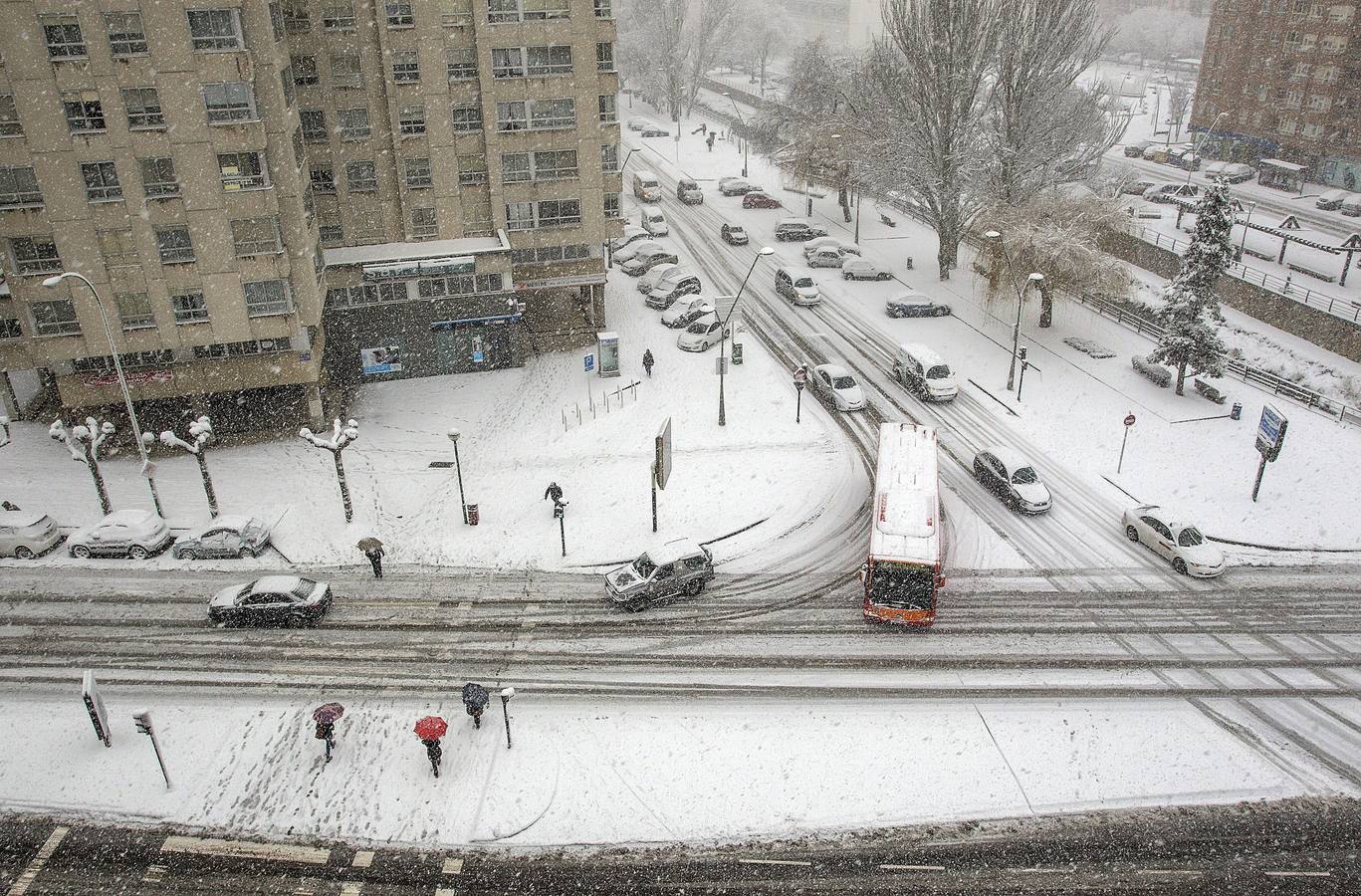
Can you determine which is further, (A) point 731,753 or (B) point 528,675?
(B) point 528,675

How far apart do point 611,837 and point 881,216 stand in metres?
58.4

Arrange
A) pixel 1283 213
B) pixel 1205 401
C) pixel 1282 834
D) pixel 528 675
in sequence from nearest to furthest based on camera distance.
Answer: pixel 1282 834 < pixel 528 675 < pixel 1205 401 < pixel 1283 213

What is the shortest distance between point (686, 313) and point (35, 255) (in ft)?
94.7

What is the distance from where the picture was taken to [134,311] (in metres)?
34.9

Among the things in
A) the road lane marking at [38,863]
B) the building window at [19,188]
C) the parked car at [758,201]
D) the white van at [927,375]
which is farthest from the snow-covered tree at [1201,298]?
the building window at [19,188]

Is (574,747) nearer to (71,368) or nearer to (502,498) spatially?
(502,498)

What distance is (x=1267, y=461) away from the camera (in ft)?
114

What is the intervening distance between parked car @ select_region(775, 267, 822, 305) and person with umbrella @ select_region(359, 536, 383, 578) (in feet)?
98.6

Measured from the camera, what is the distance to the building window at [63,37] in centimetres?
3106

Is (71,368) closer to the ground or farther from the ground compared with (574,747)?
farther from the ground

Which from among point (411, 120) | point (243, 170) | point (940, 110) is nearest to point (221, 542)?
point (243, 170)

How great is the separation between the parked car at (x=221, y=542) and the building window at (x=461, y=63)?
907 inches

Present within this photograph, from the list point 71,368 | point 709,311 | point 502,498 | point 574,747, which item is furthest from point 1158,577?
point 71,368

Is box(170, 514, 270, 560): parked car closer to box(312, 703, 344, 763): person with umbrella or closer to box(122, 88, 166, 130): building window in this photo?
box(312, 703, 344, 763): person with umbrella
